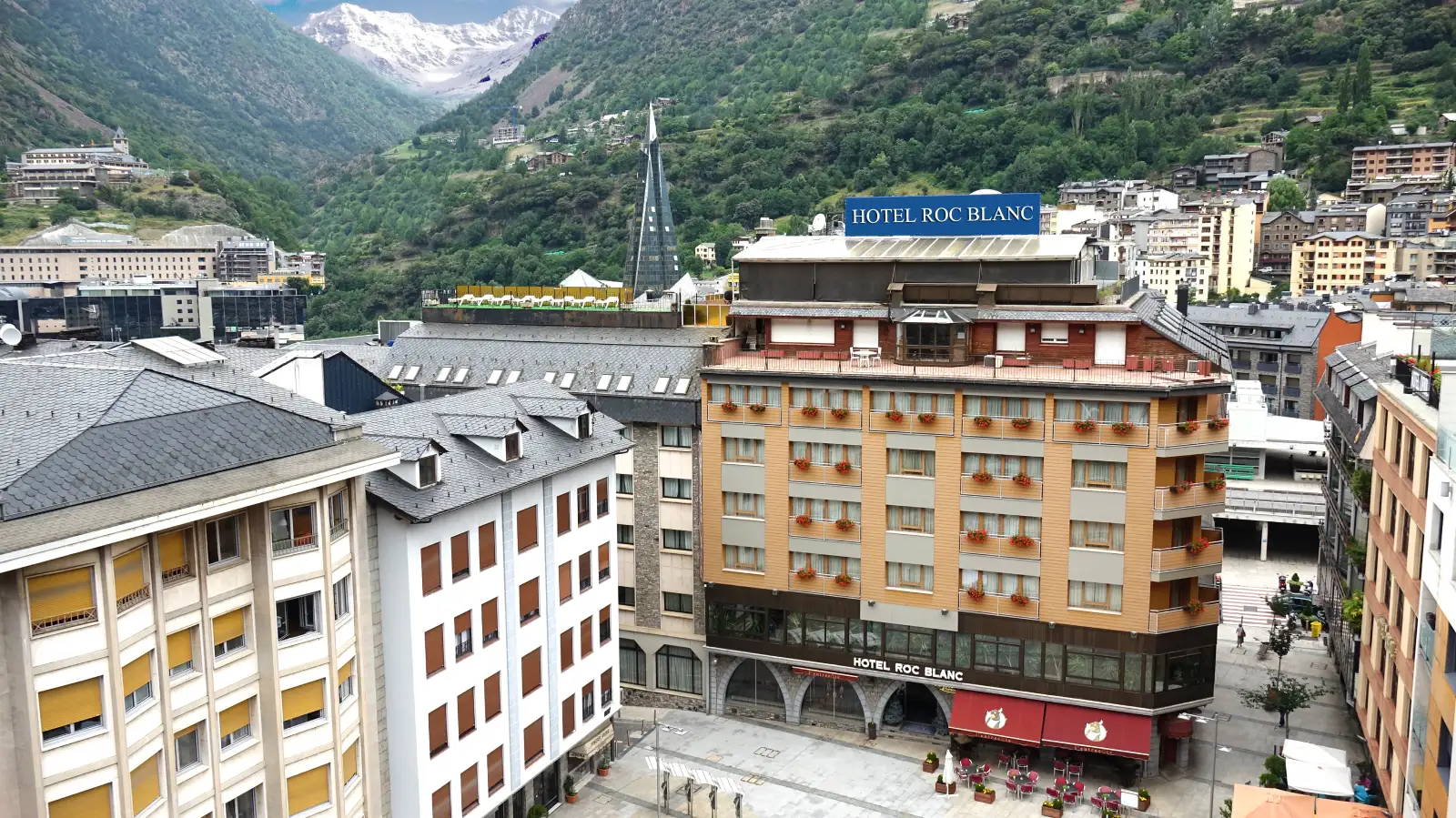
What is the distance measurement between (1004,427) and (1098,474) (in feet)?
13.8

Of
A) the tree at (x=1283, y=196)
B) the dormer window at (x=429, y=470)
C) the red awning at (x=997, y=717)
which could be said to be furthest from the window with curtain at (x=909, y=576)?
the tree at (x=1283, y=196)

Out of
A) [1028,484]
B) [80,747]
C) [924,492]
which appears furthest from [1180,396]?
[80,747]

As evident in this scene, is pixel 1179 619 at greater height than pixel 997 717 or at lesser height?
greater

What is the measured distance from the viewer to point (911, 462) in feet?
162

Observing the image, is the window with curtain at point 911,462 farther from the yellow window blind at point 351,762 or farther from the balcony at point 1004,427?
the yellow window blind at point 351,762

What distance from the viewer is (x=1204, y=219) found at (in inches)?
6767

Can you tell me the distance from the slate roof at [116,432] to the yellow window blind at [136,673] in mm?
4162

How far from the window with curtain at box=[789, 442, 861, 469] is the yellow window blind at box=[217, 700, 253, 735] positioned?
88.7ft

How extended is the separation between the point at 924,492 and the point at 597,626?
592 inches

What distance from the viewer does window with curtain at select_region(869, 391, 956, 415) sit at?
48312 mm

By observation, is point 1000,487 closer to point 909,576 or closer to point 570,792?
point 909,576

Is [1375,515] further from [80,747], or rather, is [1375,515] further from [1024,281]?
[80,747]

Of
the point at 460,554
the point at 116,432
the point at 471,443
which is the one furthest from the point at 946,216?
the point at 116,432

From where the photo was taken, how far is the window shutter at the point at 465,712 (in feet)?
123
